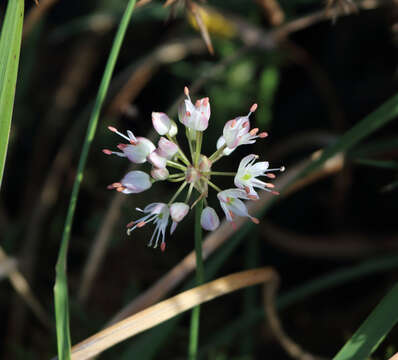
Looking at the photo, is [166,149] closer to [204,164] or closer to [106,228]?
[204,164]

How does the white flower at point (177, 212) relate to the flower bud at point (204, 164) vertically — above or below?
below

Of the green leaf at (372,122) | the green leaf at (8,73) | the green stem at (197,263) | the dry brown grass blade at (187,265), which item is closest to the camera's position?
the green stem at (197,263)

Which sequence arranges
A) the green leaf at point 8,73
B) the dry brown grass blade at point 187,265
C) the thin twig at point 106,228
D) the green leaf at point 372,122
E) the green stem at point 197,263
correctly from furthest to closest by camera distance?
the thin twig at point 106,228, the dry brown grass blade at point 187,265, the green leaf at point 372,122, the green leaf at point 8,73, the green stem at point 197,263

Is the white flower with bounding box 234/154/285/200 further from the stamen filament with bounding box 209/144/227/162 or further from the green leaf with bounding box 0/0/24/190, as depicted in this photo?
the green leaf with bounding box 0/0/24/190

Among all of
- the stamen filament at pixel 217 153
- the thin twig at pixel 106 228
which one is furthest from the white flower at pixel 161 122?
the thin twig at pixel 106 228

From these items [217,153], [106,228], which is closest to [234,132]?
[217,153]

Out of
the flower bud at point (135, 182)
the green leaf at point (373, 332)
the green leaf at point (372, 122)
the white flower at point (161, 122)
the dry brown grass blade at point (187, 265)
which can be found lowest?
the green leaf at point (373, 332)

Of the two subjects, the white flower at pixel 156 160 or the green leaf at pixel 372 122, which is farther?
the green leaf at pixel 372 122

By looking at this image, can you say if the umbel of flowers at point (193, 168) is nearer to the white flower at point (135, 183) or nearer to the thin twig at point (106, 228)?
the white flower at point (135, 183)
